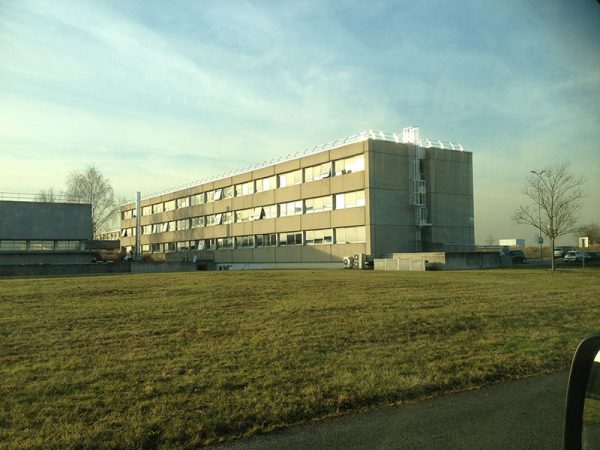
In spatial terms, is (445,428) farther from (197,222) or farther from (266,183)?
(197,222)

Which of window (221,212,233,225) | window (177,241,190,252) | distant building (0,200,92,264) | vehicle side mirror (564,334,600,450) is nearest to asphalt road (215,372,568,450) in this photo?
vehicle side mirror (564,334,600,450)

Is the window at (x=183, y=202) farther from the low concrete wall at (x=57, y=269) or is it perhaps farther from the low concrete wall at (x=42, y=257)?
the low concrete wall at (x=57, y=269)

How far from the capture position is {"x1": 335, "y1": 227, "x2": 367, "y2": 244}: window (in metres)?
50.2

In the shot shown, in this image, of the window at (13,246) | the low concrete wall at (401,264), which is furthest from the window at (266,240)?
the window at (13,246)

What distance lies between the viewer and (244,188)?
68.6 metres

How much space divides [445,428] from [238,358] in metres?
3.85

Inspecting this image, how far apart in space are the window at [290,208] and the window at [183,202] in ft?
88.1

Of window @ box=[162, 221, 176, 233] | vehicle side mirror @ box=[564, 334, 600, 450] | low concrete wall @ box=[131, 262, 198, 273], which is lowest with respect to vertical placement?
low concrete wall @ box=[131, 262, 198, 273]

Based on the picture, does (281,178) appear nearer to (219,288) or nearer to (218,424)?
(219,288)

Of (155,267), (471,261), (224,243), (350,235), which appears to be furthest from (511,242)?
(155,267)

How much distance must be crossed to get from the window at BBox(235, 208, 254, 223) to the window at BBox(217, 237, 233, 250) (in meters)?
3.34

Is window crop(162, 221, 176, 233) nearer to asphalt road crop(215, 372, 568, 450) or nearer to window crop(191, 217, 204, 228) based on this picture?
window crop(191, 217, 204, 228)

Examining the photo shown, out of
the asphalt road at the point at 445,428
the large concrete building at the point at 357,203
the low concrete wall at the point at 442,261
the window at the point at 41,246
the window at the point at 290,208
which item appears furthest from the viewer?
the window at the point at 41,246

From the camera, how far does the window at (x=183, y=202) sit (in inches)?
3297
